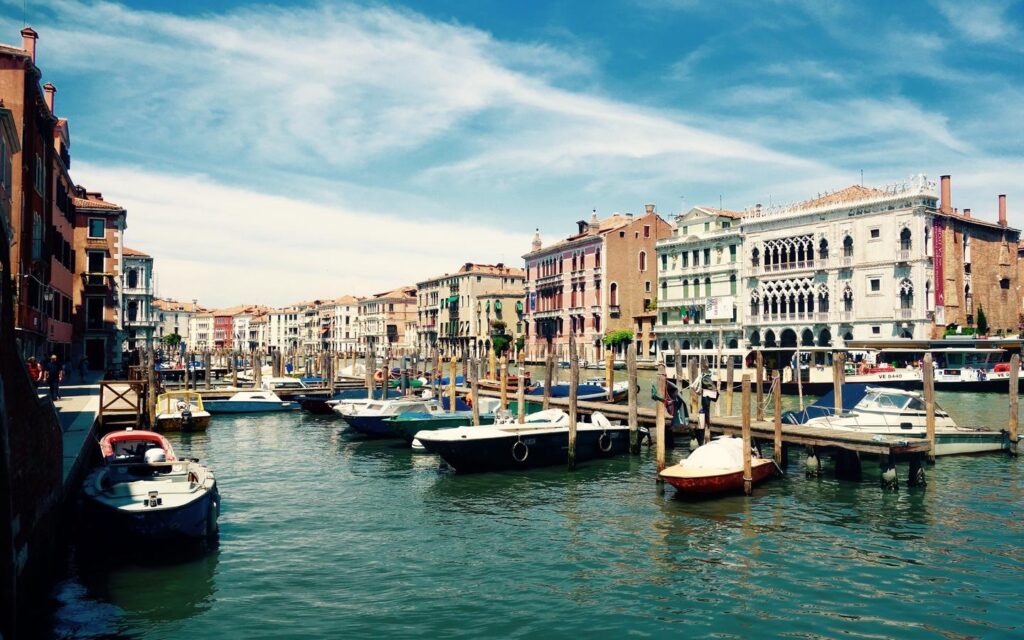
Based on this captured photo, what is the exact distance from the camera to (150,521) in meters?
13.0

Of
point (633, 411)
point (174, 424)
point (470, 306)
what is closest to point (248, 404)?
point (174, 424)

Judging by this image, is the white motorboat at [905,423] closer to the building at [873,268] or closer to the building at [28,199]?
the building at [28,199]

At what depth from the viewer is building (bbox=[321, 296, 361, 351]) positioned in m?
129

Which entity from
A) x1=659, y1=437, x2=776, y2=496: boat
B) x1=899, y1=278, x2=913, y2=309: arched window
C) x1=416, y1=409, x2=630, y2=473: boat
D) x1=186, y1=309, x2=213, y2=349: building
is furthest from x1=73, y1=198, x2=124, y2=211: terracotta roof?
x1=186, y1=309, x2=213, y2=349: building

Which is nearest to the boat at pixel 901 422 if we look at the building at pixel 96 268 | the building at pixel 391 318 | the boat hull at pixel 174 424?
the boat hull at pixel 174 424

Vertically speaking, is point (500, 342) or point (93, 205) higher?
point (93, 205)

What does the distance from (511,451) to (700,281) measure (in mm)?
45419

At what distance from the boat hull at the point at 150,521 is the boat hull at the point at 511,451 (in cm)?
838

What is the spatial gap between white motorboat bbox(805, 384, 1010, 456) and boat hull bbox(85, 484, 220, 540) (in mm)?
17423

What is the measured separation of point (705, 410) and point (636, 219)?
5216 cm

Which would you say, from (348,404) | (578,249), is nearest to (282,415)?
(348,404)

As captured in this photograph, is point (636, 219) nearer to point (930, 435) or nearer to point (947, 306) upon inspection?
point (947, 306)

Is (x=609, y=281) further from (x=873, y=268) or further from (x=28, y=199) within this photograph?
(x=28, y=199)

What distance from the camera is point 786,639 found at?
1033 cm
